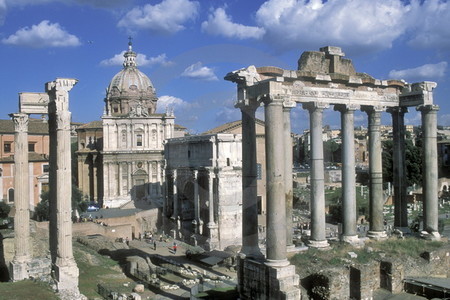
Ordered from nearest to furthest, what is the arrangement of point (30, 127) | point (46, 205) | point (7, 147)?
point (46, 205), point (7, 147), point (30, 127)

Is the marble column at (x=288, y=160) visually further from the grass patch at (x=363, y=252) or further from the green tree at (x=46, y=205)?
the green tree at (x=46, y=205)

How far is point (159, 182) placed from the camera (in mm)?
50219

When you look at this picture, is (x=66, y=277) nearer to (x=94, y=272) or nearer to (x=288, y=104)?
(x=94, y=272)

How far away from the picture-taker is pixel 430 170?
55.3 ft

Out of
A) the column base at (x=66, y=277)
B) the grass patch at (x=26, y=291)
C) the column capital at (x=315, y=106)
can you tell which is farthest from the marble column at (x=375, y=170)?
the grass patch at (x=26, y=291)

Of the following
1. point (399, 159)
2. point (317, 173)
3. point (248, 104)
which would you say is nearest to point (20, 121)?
point (248, 104)

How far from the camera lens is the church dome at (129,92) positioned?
53281 millimetres

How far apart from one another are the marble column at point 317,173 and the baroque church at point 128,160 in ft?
108

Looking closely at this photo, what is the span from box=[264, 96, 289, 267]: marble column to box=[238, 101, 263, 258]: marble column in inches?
52.6

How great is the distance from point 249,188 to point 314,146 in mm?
2754

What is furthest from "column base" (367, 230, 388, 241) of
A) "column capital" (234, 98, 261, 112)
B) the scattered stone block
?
the scattered stone block

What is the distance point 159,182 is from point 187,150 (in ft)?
37.4

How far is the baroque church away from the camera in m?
48.7

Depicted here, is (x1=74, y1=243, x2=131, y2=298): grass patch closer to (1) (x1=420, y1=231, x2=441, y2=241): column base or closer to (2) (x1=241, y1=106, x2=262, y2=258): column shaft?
(2) (x1=241, y1=106, x2=262, y2=258): column shaft
